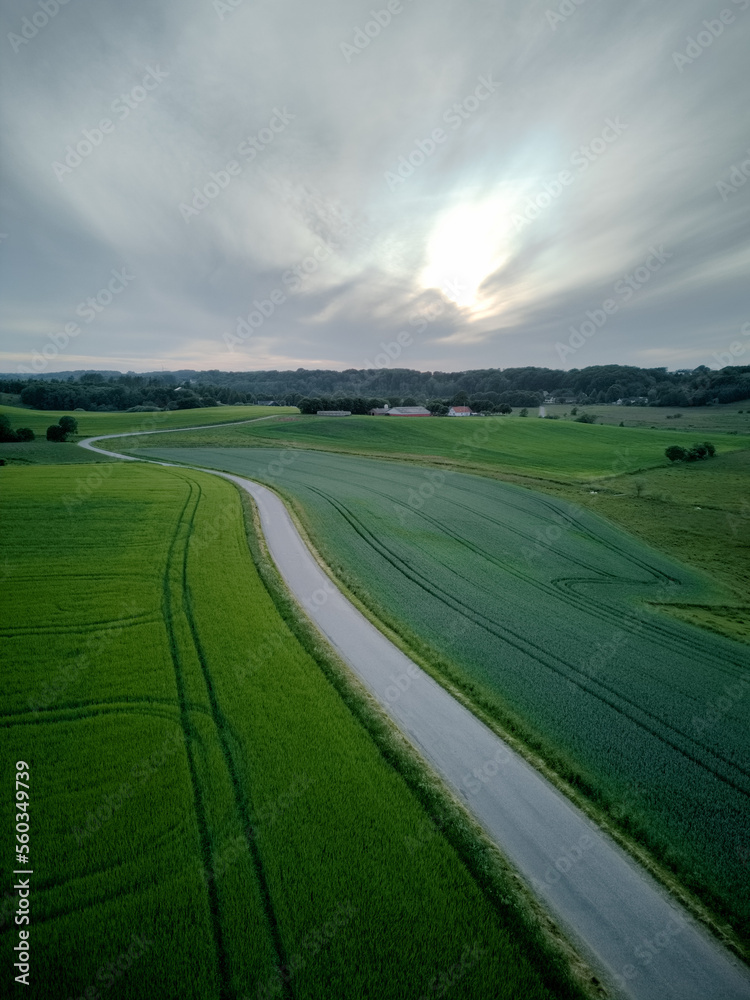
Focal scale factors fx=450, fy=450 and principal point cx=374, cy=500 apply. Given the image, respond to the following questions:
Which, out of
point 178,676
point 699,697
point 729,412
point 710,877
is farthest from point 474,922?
point 729,412

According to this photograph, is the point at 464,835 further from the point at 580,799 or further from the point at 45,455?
the point at 45,455

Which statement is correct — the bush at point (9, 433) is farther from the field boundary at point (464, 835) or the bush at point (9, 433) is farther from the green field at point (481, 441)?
the field boundary at point (464, 835)

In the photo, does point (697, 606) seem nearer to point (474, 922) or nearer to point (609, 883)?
point (609, 883)

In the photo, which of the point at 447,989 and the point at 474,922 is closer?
the point at 447,989

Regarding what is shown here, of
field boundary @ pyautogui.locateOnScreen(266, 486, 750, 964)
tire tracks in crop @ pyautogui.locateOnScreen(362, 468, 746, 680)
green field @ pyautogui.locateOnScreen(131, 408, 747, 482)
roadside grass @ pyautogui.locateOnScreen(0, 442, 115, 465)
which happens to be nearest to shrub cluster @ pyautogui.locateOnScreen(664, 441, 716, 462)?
green field @ pyautogui.locateOnScreen(131, 408, 747, 482)

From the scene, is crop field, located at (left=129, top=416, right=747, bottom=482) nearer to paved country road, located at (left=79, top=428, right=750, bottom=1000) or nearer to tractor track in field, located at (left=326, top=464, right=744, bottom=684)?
tractor track in field, located at (left=326, top=464, right=744, bottom=684)

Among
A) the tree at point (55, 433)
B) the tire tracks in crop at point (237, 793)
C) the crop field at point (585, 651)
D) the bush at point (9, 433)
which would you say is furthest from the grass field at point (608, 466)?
the tire tracks in crop at point (237, 793)
